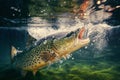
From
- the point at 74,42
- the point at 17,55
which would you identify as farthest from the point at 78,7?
the point at 74,42

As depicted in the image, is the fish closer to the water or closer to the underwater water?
the underwater water

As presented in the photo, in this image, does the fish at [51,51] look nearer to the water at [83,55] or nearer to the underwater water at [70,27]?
the underwater water at [70,27]

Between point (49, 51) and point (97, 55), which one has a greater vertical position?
point (49, 51)

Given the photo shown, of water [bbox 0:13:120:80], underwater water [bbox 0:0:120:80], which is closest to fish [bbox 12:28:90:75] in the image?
underwater water [bbox 0:0:120:80]

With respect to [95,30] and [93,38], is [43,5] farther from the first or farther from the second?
[93,38]

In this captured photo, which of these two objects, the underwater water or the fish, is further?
the underwater water

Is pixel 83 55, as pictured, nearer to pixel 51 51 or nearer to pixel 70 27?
pixel 70 27
